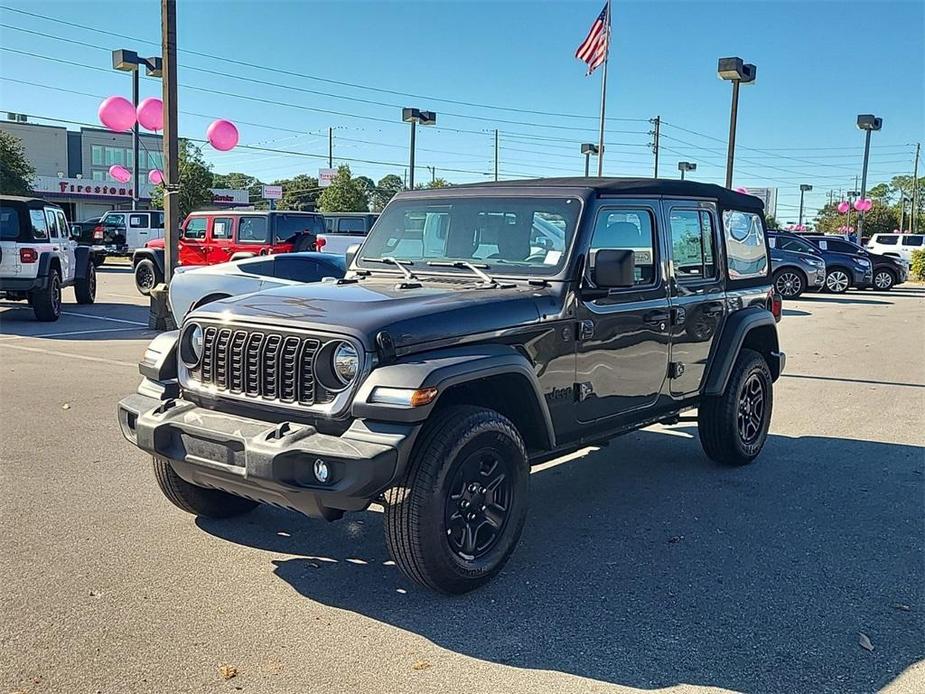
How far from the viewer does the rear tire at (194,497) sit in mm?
4688

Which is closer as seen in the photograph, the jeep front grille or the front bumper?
the front bumper

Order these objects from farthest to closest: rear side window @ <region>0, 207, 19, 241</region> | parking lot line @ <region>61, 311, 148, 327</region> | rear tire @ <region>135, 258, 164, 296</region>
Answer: rear tire @ <region>135, 258, 164, 296</region> < parking lot line @ <region>61, 311, 148, 327</region> < rear side window @ <region>0, 207, 19, 241</region>

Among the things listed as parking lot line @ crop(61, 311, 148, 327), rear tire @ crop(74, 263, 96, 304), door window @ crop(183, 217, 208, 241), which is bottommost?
parking lot line @ crop(61, 311, 148, 327)

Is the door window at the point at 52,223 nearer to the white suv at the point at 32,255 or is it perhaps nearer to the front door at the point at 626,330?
the white suv at the point at 32,255

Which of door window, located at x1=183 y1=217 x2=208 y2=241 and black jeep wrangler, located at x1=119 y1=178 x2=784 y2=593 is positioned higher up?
door window, located at x1=183 y1=217 x2=208 y2=241

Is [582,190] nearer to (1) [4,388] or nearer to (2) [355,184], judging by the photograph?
(1) [4,388]

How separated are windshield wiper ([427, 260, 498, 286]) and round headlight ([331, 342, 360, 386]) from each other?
118cm

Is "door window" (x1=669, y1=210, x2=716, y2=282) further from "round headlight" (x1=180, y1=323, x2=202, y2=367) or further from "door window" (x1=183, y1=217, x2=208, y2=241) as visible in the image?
"door window" (x1=183, y1=217, x2=208, y2=241)

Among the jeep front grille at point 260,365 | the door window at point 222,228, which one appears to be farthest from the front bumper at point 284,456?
the door window at point 222,228

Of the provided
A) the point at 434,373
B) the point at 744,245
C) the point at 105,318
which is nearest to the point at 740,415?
the point at 744,245

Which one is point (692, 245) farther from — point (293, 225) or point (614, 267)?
point (293, 225)

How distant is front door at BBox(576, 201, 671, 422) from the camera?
4.83 m

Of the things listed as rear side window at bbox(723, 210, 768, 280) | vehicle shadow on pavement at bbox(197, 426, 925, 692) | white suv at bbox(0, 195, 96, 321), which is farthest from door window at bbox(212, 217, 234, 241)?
vehicle shadow on pavement at bbox(197, 426, 925, 692)

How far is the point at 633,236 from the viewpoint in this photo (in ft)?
17.3
